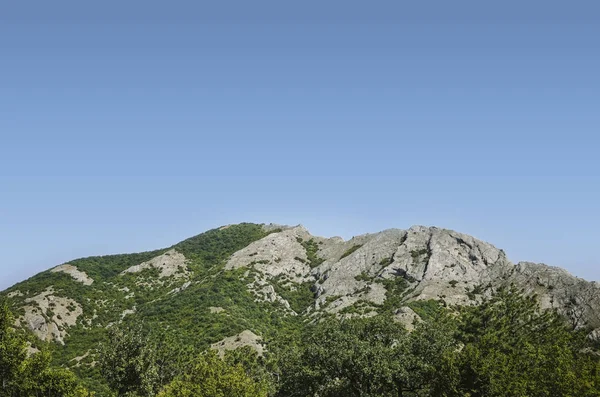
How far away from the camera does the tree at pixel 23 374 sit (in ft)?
157

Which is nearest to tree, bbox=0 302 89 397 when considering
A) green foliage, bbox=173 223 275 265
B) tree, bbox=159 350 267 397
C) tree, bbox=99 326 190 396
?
tree, bbox=99 326 190 396

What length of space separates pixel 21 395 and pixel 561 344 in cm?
7929

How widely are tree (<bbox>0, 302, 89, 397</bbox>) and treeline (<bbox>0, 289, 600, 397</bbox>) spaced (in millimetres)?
99

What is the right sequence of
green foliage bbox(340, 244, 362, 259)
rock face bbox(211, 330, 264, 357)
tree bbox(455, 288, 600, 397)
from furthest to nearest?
green foliage bbox(340, 244, 362, 259)
rock face bbox(211, 330, 264, 357)
tree bbox(455, 288, 600, 397)

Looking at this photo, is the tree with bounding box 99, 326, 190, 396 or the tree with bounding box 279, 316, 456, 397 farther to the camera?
the tree with bounding box 99, 326, 190, 396

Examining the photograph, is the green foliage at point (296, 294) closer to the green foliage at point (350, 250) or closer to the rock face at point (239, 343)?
the green foliage at point (350, 250)

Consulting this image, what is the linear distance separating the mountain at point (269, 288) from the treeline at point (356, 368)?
35.2 metres

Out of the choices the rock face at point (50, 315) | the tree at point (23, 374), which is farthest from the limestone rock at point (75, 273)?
the tree at point (23, 374)

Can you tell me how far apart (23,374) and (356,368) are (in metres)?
39.6

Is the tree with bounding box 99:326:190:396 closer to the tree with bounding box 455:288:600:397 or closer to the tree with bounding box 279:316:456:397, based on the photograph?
the tree with bounding box 279:316:456:397

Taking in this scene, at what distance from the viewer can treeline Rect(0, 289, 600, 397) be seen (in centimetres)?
4678

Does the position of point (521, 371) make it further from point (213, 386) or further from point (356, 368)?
point (213, 386)

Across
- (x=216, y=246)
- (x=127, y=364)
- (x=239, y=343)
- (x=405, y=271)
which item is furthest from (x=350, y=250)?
(x=127, y=364)

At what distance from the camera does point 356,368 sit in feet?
185
